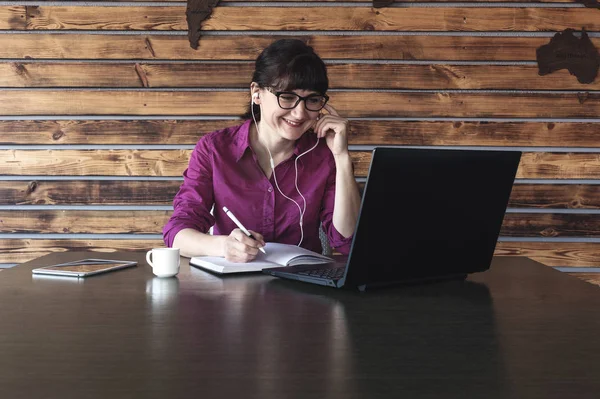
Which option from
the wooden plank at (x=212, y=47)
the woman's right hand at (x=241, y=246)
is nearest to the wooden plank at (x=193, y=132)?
the wooden plank at (x=212, y=47)

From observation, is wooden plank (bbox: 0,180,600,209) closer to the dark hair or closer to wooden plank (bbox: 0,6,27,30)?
wooden plank (bbox: 0,6,27,30)

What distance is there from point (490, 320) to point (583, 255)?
264cm

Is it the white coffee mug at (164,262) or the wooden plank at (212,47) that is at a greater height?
the wooden plank at (212,47)

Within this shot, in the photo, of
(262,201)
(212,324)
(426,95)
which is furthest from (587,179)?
(212,324)

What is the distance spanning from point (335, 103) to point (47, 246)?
175 centimetres

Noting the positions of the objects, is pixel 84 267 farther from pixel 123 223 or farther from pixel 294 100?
pixel 123 223

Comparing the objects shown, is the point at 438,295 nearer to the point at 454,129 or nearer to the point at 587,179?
the point at 454,129

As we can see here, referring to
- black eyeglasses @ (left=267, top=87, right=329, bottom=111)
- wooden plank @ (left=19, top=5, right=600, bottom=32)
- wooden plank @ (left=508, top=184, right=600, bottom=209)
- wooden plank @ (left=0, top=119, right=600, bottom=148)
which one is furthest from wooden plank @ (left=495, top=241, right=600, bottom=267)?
black eyeglasses @ (left=267, top=87, right=329, bottom=111)

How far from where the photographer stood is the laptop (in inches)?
51.9

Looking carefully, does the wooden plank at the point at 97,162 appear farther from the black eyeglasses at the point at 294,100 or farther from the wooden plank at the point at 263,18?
the black eyeglasses at the point at 294,100

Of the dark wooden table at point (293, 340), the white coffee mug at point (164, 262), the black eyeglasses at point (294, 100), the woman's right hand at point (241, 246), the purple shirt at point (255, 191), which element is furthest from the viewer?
the purple shirt at point (255, 191)

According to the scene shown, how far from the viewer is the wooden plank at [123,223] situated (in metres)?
3.48

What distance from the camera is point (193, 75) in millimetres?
3426

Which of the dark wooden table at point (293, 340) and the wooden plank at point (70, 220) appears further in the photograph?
the wooden plank at point (70, 220)
